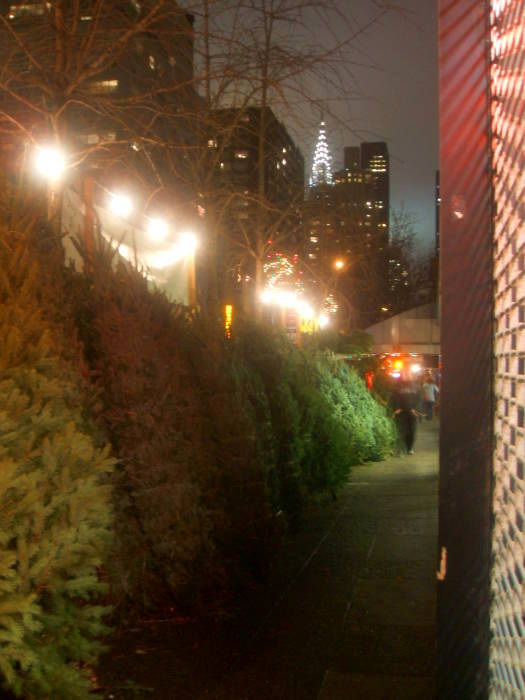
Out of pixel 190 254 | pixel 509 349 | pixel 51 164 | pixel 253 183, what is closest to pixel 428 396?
pixel 253 183

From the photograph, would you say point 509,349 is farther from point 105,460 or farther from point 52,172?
point 52,172

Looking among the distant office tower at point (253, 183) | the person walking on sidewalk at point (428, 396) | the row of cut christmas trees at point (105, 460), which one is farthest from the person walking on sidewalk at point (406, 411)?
the person walking on sidewalk at point (428, 396)

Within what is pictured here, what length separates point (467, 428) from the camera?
2871 millimetres

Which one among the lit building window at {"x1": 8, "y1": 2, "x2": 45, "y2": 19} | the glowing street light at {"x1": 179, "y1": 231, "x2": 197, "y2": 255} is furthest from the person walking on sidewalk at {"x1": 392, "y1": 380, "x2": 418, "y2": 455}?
the lit building window at {"x1": 8, "y1": 2, "x2": 45, "y2": 19}

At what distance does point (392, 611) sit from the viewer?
674 cm

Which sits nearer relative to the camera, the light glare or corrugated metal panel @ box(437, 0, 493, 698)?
corrugated metal panel @ box(437, 0, 493, 698)

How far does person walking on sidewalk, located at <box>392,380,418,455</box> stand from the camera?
57.4ft

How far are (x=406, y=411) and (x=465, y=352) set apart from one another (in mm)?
14892

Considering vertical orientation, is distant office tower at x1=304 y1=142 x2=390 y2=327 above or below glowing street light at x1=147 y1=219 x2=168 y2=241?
above

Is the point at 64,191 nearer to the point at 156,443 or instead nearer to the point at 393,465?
the point at 156,443

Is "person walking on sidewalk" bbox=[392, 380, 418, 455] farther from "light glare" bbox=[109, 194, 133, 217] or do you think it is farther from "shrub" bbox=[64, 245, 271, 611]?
"shrub" bbox=[64, 245, 271, 611]

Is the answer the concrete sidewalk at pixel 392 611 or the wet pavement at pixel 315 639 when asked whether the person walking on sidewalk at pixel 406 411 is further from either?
the wet pavement at pixel 315 639

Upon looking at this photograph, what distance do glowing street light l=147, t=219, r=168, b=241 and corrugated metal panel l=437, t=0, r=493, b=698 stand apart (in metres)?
8.29

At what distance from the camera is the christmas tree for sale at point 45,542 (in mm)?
3145
